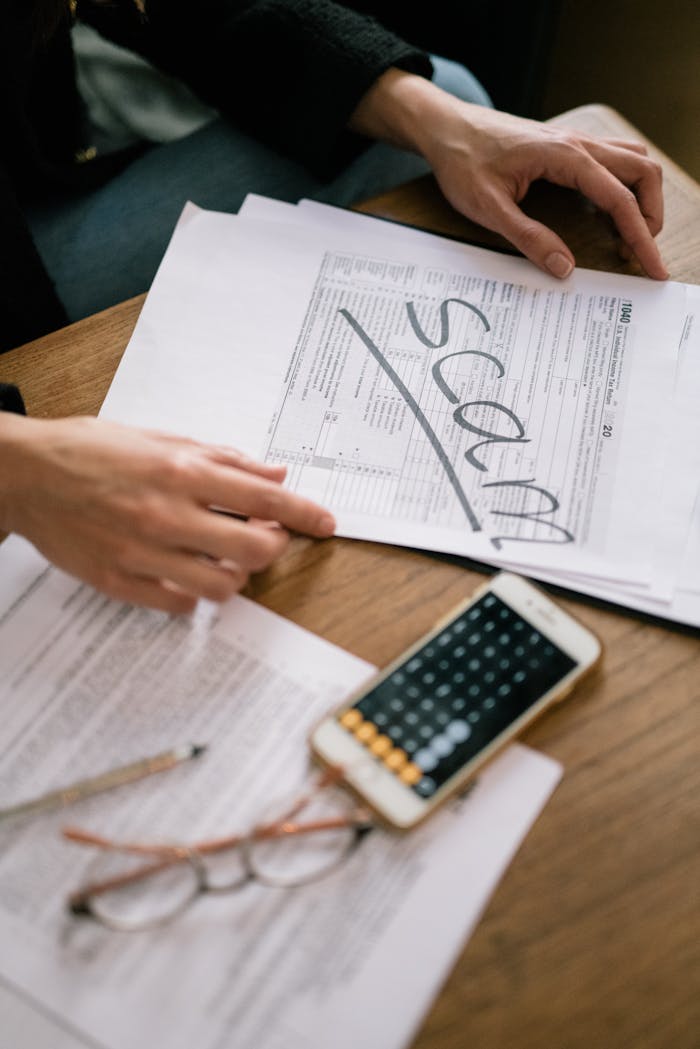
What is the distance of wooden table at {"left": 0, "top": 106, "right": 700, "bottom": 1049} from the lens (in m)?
0.41

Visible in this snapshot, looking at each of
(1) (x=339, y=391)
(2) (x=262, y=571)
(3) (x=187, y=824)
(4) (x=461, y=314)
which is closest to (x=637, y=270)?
(4) (x=461, y=314)

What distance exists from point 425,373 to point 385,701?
9.9 inches

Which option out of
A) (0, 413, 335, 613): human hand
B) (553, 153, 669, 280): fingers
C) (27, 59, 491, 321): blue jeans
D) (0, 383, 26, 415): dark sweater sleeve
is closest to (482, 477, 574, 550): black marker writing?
(0, 413, 335, 613): human hand

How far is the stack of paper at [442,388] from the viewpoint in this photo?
539 mm

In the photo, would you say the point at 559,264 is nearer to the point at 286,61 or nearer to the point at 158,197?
the point at 286,61

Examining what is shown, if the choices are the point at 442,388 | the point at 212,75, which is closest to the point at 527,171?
the point at 442,388

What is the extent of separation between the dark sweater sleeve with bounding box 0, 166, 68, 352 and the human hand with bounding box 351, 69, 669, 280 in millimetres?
356

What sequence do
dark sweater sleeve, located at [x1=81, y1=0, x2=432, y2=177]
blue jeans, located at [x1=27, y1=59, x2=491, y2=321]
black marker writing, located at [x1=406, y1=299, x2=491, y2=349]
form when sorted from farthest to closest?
blue jeans, located at [x1=27, y1=59, x2=491, y2=321]
dark sweater sleeve, located at [x1=81, y1=0, x2=432, y2=177]
black marker writing, located at [x1=406, y1=299, x2=491, y2=349]

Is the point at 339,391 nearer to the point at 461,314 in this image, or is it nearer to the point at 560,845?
the point at 461,314

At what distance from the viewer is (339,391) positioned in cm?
60

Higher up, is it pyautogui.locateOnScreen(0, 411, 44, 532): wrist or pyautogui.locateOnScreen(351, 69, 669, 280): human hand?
pyautogui.locateOnScreen(351, 69, 669, 280): human hand

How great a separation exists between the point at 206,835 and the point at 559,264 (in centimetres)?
48

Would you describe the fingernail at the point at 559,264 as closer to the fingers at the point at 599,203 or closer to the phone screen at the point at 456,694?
the fingers at the point at 599,203

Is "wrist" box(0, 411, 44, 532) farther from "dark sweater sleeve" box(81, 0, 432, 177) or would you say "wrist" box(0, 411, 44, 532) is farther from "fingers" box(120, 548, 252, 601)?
"dark sweater sleeve" box(81, 0, 432, 177)
